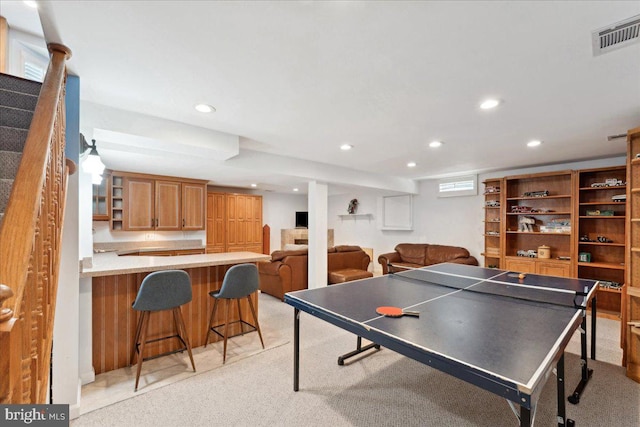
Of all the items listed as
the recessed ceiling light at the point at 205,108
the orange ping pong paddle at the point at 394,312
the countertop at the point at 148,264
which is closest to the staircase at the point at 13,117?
the countertop at the point at 148,264

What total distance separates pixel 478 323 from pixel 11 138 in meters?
3.22

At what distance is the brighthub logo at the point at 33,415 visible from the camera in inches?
33.8

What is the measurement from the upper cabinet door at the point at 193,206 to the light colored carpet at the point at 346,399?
12.5 feet

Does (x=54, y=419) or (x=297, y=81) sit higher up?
(x=297, y=81)

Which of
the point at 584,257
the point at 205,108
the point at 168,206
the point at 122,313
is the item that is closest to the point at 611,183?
the point at 584,257

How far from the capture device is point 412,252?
22.0ft

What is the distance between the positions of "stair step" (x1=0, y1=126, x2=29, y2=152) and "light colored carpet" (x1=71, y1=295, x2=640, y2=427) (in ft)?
6.32

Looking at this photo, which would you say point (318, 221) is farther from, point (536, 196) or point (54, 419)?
point (54, 419)

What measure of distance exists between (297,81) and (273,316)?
3269 mm

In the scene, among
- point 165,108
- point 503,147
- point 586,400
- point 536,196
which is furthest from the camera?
point 536,196

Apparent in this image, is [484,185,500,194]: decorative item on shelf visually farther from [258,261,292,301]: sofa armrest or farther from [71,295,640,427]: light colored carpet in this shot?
[258,261,292,301]: sofa armrest

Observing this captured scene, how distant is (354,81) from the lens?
210 cm

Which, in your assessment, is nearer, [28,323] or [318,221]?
[28,323]

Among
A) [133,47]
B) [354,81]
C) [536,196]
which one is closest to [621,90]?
[354,81]
